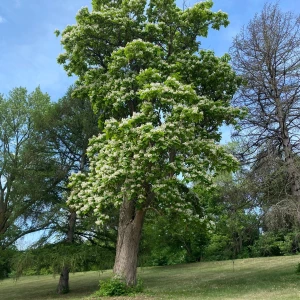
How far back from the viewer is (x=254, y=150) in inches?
674

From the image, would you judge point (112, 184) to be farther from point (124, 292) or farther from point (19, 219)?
point (19, 219)

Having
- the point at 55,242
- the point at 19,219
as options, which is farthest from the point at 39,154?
the point at 55,242

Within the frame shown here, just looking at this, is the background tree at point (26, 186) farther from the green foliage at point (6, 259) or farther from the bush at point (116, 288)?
the bush at point (116, 288)

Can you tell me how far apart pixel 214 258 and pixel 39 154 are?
2488 centimetres

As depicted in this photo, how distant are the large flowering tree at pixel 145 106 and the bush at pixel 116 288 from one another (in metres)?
0.41

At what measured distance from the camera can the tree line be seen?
12156 millimetres

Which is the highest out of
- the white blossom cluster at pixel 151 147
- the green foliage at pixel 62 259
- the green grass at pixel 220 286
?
the white blossom cluster at pixel 151 147

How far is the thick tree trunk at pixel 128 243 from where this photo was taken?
537 inches

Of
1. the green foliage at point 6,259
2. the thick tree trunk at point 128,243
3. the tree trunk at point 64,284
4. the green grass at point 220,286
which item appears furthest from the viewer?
the tree trunk at point 64,284

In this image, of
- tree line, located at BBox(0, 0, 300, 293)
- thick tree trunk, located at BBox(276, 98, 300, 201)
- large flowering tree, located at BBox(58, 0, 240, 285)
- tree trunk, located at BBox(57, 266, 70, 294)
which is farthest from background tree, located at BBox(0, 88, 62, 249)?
thick tree trunk, located at BBox(276, 98, 300, 201)

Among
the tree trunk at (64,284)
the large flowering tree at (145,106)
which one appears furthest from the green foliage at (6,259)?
the large flowering tree at (145,106)

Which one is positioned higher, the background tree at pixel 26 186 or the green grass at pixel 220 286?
the background tree at pixel 26 186

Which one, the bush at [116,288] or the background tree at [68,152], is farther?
the background tree at [68,152]

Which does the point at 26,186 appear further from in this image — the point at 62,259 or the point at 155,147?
the point at 155,147
